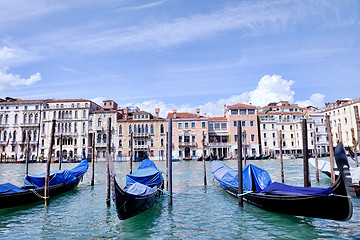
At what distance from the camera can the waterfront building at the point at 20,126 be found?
3644 centimetres

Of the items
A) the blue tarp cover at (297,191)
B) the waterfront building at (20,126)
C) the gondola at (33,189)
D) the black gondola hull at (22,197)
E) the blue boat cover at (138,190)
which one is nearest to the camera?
the blue tarp cover at (297,191)

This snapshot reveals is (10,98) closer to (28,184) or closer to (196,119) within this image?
(196,119)

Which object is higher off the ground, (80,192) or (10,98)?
(10,98)

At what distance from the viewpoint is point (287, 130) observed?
3722 centimetres

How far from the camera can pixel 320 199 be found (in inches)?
198

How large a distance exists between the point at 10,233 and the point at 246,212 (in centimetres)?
535

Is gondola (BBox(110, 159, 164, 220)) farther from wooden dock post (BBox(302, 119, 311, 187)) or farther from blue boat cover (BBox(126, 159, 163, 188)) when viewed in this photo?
wooden dock post (BBox(302, 119, 311, 187))

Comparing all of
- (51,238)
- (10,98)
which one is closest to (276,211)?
(51,238)

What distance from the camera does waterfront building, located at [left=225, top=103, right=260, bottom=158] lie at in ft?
113

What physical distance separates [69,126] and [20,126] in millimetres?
7068

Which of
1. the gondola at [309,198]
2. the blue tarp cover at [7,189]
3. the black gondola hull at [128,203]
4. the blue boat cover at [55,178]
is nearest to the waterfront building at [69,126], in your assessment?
the blue boat cover at [55,178]

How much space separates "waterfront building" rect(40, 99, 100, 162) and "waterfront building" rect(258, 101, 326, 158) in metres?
24.6

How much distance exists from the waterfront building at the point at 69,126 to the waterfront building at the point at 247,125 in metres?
19.6

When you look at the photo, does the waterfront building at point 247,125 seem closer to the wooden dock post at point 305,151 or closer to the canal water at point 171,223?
the canal water at point 171,223
